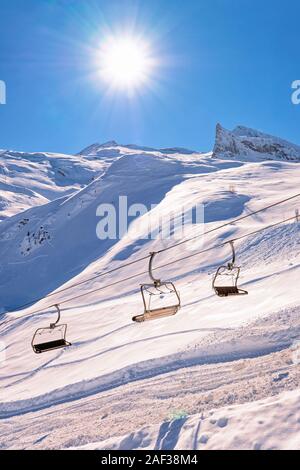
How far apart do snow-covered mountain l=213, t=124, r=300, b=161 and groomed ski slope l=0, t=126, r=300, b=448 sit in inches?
2607

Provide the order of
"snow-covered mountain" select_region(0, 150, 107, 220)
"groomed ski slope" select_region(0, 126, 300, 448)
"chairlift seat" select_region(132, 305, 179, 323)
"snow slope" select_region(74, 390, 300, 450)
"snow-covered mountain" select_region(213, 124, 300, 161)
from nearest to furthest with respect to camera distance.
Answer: "snow slope" select_region(74, 390, 300, 450) → "chairlift seat" select_region(132, 305, 179, 323) → "groomed ski slope" select_region(0, 126, 300, 448) → "snow-covered mountain" select_region(0, 150, 107, 220) → "snow-covered mountain" select_region(213, 124, 300, 161)

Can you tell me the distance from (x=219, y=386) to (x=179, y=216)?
2251 cm

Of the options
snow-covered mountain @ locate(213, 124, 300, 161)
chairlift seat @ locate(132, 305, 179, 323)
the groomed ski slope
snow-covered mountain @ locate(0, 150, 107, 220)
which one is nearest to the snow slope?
the groomed ski slope

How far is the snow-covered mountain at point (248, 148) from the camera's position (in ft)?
330

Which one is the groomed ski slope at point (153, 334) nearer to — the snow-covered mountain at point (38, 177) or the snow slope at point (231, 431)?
the snow slope at point (231, 431)

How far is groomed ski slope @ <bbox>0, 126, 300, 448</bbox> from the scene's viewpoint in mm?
10173

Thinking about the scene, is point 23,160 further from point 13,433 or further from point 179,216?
point 13,433

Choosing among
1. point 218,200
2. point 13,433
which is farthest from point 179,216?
point 13,433

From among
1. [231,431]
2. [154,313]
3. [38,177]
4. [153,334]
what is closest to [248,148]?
[38,177]

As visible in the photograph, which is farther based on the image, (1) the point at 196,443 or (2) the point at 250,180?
(2) the point at 250,180

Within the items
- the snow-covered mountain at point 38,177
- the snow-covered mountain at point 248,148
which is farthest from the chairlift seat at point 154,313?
the snow-covered mountain at point 248,148

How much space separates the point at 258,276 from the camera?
18.0 metres

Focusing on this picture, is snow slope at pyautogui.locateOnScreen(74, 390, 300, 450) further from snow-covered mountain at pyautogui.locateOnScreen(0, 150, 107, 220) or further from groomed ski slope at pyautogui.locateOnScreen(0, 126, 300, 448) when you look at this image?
snow-covered mountain at pyautogui.locateOnScreen(0, 150, 107, 220)

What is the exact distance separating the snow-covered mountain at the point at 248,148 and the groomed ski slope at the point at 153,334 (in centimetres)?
6621
